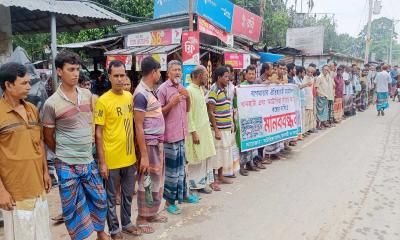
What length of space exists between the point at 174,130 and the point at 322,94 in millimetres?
6946

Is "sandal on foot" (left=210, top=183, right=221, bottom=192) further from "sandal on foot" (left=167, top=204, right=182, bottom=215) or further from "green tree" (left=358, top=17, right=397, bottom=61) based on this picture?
"green tree" (left=358, top=17, right=397, bottom=61)

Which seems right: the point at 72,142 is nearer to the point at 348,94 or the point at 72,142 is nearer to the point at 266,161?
the point at 266,161

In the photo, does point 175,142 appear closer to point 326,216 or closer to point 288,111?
point 326,216

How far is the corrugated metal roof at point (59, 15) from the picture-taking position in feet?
18.1

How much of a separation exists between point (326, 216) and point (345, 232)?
0.40 m

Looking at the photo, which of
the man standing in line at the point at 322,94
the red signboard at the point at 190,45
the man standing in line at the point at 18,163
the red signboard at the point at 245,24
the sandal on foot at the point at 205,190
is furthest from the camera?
the red signboard at the point at 245,24

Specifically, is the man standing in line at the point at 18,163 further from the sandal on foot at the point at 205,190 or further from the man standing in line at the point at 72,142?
the sandal on foot at the point at 205,190

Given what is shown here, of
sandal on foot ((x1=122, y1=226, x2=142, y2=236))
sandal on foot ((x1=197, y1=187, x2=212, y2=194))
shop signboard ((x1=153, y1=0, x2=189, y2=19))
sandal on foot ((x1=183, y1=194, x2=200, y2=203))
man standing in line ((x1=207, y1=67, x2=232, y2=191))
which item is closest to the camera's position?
sandal on foot ((x1=122, y1=226, x2=142, y2=236))

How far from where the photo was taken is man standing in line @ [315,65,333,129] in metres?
9.76

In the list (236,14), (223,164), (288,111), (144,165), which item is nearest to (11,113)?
(144,165)

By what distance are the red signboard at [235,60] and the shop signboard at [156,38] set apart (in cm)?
158

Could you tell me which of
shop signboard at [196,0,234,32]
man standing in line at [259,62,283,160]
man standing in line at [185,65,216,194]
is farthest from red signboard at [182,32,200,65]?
man standing in line at [185,65,216,194]

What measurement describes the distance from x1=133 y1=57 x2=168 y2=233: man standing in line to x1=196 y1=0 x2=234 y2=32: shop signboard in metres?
6.92

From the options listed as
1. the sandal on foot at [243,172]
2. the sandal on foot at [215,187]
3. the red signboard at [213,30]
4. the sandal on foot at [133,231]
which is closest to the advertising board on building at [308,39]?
the red signboard at [213,30]
